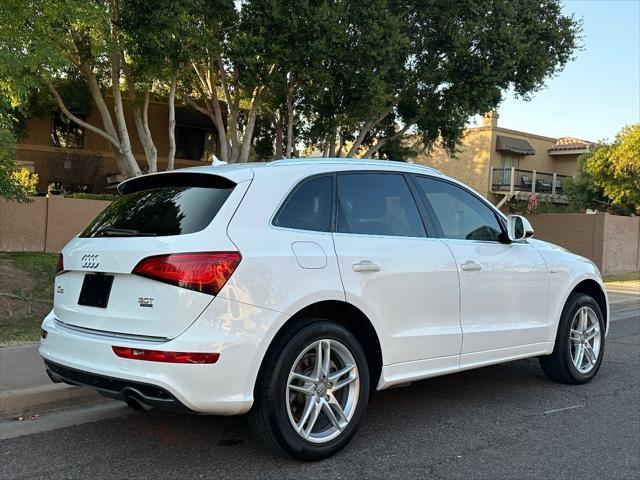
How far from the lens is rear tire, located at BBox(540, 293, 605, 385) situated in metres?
5.73

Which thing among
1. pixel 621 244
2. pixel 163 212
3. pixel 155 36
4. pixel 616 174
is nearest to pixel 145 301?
pixel 163 212

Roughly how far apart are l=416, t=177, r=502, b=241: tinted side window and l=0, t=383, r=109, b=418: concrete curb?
124 inches

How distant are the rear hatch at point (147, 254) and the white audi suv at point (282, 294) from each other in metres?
0.01

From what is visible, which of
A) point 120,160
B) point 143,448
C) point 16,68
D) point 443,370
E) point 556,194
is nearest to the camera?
point 143,448

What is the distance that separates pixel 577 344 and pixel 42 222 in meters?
12.3

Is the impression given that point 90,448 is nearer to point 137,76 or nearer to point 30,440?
point 30,440

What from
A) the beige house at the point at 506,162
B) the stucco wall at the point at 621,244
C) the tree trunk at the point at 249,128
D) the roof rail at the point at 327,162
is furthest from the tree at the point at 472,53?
the beige house at the point at 506,162

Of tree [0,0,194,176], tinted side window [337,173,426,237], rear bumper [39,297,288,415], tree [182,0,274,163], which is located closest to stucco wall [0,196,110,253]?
tree [0,0,194,176]

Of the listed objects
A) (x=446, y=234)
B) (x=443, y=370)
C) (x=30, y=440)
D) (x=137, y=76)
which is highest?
(x=137, y=76)

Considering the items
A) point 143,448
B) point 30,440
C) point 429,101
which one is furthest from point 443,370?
point 429,101

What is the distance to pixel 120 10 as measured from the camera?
41.2 feet

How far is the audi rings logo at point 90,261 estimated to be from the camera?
374 centimetres

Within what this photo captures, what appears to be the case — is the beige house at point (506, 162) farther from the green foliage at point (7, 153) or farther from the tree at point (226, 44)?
the green foliage at point (7, 153)

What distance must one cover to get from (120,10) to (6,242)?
225 inches
